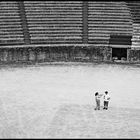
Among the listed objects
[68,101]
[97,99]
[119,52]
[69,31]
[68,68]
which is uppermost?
[69,31]

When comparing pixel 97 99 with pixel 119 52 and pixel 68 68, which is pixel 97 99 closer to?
pixel 68 68

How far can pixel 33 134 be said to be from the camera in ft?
47.8

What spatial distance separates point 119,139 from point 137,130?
1.35m

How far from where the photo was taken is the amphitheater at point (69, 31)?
29.8 m

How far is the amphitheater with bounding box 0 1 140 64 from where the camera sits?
29.8 meters

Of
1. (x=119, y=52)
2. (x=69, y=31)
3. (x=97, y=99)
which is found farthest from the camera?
(x=69, y=31)

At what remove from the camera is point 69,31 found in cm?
3170

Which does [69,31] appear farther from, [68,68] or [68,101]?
[68,101]

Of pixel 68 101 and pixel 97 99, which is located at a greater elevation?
pixel 97 99

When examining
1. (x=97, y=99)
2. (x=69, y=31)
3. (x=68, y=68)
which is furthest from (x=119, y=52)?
(x=97, y=99)

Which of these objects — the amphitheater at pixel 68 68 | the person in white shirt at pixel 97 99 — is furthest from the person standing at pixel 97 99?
the amphitheater at pixel 68 68

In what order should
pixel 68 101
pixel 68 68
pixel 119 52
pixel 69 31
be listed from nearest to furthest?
1. pixel 68 101
2. pixel 68 68
3. pixel 119 52
4. pixel 69 31

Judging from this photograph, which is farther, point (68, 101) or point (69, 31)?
point (69, 31)

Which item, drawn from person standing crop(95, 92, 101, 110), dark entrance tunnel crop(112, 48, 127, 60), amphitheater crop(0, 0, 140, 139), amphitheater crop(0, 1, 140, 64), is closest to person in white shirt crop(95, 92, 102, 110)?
person standing crop(95, 92, 101, 110)
